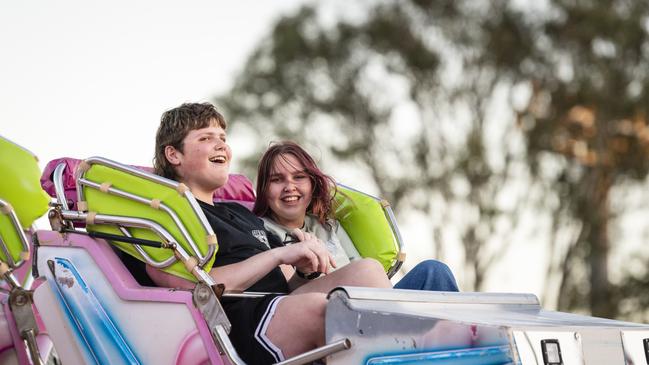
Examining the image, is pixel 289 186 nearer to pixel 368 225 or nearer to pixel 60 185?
pixel 368 225

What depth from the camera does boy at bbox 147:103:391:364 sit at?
3.93 m

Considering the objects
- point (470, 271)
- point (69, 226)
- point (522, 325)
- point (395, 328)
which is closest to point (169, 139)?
point (69, 226)

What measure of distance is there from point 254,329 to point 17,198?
1643 millimetres

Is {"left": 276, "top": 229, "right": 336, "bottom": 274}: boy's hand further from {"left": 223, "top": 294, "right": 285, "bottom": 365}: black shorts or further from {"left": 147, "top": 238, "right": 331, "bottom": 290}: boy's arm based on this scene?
{"left": 223, "top": 294, "right": 285, "bottom": 365}: black shorts

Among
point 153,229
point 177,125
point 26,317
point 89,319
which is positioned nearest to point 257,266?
point 153,229

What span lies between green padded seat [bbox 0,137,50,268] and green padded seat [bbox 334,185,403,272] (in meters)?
1.51

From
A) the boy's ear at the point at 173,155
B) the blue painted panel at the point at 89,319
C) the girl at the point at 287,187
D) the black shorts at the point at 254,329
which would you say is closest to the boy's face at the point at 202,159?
the boy's ear at the point at 173,155

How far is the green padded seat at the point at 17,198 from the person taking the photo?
4.73 m

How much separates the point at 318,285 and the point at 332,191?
102 centimetres

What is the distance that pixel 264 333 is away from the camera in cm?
398

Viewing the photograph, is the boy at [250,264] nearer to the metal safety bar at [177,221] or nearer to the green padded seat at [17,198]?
the metal safety bar at [177,221]

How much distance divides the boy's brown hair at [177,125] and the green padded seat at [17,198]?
647mm

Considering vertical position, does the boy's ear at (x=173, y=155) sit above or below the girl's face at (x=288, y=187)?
above

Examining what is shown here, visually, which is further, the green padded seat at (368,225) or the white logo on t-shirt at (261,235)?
the green padded seat at (368,225)
